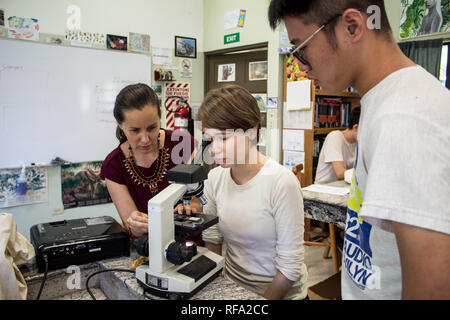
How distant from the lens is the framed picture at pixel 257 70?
3.64 meters

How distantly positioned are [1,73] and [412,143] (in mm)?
3264

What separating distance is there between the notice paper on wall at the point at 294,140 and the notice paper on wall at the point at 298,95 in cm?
26

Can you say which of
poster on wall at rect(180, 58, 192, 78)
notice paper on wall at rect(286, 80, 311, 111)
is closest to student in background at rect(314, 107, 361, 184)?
notice paper on wall at rect(286, 80, 311, 111)

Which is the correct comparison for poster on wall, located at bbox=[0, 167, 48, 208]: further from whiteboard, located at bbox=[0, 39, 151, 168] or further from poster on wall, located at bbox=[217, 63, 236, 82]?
poster on wall, located at bbox=[217, 63, 236, 82]

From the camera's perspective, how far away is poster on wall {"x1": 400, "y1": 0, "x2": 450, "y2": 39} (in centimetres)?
308

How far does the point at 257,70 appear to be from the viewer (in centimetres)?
368

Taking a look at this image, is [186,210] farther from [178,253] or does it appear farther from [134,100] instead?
[134,100]

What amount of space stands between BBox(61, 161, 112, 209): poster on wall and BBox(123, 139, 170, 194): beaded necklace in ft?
6.35

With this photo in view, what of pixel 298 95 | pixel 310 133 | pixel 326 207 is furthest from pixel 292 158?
pixel 326 207

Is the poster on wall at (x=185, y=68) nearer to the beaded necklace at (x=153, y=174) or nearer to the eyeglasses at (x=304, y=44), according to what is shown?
the beaded necklace at (x=153, y=174)

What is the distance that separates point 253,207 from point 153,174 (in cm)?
55

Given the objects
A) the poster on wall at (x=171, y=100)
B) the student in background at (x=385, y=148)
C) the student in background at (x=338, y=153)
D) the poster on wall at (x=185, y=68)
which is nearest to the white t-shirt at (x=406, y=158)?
the student in background at (x=385, y=148)

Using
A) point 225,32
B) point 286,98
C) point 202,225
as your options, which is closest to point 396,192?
point 202,225

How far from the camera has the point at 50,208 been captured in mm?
3131
